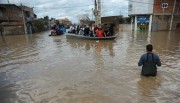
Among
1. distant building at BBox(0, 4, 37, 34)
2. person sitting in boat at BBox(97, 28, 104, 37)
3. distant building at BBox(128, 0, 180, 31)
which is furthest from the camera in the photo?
distant building at BBox(0, 4, 37, 34)

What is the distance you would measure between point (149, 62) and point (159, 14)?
34.3m

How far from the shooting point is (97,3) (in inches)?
1150

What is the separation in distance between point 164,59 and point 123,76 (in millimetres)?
3964

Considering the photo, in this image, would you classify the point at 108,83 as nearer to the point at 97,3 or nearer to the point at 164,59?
the point at 164,59

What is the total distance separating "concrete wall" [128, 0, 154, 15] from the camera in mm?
39116

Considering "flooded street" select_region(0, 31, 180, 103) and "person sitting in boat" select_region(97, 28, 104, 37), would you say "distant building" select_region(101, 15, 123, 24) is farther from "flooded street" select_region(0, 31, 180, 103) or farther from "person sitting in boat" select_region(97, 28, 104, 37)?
"flooded street" select_region(0, 31, 180, 103)

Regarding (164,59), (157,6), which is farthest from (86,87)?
(157,6)

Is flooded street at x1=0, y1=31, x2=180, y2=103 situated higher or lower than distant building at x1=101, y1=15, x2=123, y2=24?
lower

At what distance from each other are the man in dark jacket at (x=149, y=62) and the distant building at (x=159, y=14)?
33.7 metres

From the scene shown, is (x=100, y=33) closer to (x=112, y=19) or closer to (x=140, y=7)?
(x=140, y=7)

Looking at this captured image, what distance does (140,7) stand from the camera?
40438 mm

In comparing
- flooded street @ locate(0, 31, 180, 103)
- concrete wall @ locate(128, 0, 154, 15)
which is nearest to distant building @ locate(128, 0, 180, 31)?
concrete wall @ locate(128, 0, 154, 15)

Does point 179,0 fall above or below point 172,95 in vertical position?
above

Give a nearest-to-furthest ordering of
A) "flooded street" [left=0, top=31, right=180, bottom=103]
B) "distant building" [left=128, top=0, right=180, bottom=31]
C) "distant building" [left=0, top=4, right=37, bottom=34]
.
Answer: "flooded street" [left=0, top=31, right=180, bottom=103] < "distant building" [left=128, top=0, right=180, bottom=31] < "distant building" [left=0, top=4, right=37, bottom=34]
